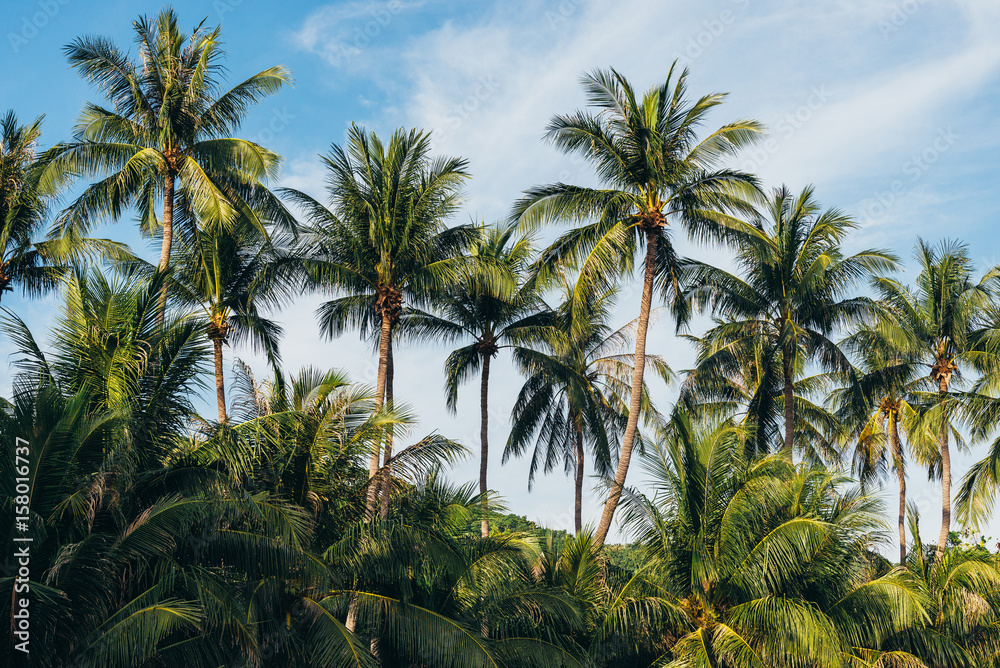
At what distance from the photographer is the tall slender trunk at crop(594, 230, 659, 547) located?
2177cm

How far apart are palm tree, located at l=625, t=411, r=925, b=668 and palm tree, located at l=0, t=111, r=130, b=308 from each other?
15.0 m

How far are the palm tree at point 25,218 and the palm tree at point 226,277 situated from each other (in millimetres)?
2647

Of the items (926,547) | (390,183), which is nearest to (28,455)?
(390,183)

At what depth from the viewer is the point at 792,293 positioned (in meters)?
28.7

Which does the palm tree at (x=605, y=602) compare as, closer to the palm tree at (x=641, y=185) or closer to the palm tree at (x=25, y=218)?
the palm tree at (x=641, y=185)

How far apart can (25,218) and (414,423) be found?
13.3m

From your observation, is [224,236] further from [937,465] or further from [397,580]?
[937,465]

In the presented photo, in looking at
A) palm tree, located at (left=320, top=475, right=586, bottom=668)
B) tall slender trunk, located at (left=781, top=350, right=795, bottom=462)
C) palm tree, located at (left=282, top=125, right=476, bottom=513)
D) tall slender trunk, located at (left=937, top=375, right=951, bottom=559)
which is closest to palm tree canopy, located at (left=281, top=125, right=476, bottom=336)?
palm tree, located at (left=282, top=125, right=476, bottom=513)

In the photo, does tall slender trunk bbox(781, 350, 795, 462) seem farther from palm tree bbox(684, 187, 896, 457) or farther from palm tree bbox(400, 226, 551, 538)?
palm tree bbox(400, 226, 551, 538)

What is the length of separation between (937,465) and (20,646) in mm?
34373

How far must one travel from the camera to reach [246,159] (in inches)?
906

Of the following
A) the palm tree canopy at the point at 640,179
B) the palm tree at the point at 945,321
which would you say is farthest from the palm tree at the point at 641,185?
the palm tree at the point at 945,321
